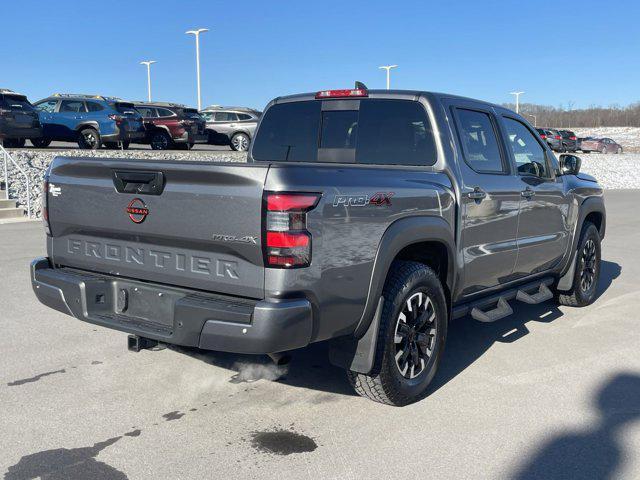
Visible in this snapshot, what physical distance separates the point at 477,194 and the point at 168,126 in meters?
18.2

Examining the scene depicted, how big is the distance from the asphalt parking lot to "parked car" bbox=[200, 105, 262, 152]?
19258 millimetres

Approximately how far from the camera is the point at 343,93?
489 centimetres

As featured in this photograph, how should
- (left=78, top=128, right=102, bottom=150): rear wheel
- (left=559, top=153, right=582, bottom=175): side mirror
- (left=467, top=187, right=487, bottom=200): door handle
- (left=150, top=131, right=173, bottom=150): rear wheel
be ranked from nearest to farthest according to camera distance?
(left=467, top=187, right=487, bottom=200): door handle < (left=559, top=153, right=582, bottom=175): side mirror < (left=78, top=128, right=102, bottom=150): rear wheel < (left=150, top=131, right=173, bottom=150): rear wheel

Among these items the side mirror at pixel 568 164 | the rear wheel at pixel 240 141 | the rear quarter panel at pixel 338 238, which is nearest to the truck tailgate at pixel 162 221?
the rear quarter panel at pixel 338 238

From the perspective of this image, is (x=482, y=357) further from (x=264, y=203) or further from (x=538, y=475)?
(x=264, y=203)

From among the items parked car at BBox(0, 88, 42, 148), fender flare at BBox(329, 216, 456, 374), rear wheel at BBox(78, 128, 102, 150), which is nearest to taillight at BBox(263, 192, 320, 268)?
fender flare at BBox(329, 216, 456, 374)

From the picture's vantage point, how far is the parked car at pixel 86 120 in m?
18.9

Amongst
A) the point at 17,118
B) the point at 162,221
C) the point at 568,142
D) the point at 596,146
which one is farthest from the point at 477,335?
the point at 596,146

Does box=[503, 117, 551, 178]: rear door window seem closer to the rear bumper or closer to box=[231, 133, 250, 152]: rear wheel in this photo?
the rear bumper

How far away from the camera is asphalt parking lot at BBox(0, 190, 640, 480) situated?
→ 3.30 meters

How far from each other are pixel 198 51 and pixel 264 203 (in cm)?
3944

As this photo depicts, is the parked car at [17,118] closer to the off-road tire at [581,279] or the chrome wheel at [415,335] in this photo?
the off-road tire at [581,279]

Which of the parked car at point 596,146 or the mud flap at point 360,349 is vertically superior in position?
the parked car at point 596,146

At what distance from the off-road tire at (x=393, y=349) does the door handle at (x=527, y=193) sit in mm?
1431
